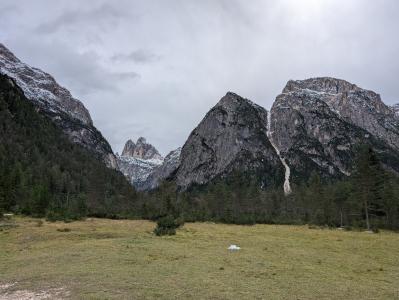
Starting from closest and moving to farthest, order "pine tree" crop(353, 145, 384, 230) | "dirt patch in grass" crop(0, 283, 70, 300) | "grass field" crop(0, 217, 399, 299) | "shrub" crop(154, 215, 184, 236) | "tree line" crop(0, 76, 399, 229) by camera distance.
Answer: "dirt patch in grass" crop(0, 283, 70, 300) < "grass field" crop(0, 217, 399, 299) < "shrub" crop(154, 215, 184, 236) < "tree line" crop(0, 76, 399, 229) < "pine tree" crop(353, 145, 384, 230)

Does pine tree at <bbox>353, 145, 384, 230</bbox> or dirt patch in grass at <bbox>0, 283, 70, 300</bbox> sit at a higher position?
pine tree at <bbox>353, 145, 384, 230</bbox>

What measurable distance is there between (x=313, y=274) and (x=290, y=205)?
114m

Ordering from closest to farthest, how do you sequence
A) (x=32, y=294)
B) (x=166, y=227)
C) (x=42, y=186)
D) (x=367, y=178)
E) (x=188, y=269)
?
(x=32, y=294), (x=188, y=269), (x=166, y=227), (x=367, y=178), (x=42, y=186)

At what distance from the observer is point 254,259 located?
31.3m

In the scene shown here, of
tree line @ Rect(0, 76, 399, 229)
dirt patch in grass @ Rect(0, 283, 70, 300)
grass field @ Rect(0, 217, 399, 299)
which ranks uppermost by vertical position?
tree line @ Rect(0, 76, 399, 229)

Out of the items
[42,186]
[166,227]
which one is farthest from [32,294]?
[42,186]

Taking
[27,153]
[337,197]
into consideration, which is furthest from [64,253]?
[27,153]

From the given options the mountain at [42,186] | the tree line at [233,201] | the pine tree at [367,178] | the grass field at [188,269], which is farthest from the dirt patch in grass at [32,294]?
the pine tree at [367,178]

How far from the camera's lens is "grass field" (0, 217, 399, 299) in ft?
67.4

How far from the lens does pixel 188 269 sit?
2636 cm

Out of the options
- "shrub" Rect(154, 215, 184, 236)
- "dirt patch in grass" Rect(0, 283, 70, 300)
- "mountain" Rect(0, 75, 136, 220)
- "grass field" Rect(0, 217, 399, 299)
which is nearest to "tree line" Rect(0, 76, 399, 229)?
"mountain" Rect(0, 75, 136, 220)

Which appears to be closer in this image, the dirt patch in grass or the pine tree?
the dirt patch in grass

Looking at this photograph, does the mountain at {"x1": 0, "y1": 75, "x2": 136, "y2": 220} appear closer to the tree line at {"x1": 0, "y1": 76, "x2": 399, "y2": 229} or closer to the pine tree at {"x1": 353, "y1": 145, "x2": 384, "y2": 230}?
the tree line at {"x1": 0, "y1": 76, "x2": 399, "y2": 229}

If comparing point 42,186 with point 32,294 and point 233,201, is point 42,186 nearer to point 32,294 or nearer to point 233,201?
point 233,201
